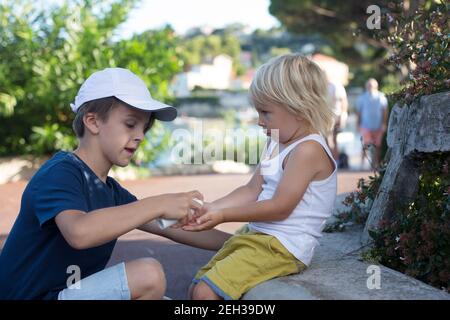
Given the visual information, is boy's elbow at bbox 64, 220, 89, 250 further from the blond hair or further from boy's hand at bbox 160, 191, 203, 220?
the blond hair

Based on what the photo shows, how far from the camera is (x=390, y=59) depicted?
12.5ft

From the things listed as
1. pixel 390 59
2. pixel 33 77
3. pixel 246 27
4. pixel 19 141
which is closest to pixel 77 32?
pixel 33 77

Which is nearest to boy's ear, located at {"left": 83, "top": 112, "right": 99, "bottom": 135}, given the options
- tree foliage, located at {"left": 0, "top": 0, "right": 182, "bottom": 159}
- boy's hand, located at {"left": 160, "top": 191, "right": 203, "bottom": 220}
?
boy's hand, located at {"left": 160, "top": 191, "right": 203, "bottom": 220}

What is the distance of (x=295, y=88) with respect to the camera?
2.92 metres

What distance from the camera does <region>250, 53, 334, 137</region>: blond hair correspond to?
9.51 ft

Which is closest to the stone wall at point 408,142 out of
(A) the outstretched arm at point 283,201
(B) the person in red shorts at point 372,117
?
(A) the outstretched arm at point 283,201

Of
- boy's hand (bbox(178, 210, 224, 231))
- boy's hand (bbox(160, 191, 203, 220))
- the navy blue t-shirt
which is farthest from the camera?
boy's hand (bbox(178, 210, 224, 231))

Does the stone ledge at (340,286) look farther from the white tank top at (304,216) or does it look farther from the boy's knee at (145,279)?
the boy's knee at (145,279)

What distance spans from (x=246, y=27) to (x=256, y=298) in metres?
126

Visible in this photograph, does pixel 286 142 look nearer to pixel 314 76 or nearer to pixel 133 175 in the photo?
pixel 314 76

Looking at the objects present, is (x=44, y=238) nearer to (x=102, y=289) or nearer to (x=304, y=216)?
(x=102, y=289)

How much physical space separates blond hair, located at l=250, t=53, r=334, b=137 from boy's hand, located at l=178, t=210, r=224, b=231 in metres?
0.56

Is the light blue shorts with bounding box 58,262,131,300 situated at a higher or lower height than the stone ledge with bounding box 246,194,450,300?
higher

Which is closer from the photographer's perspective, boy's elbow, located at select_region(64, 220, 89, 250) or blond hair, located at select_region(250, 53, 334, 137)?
boy's elbow, located at select_region(64, 220, 89, 250)
